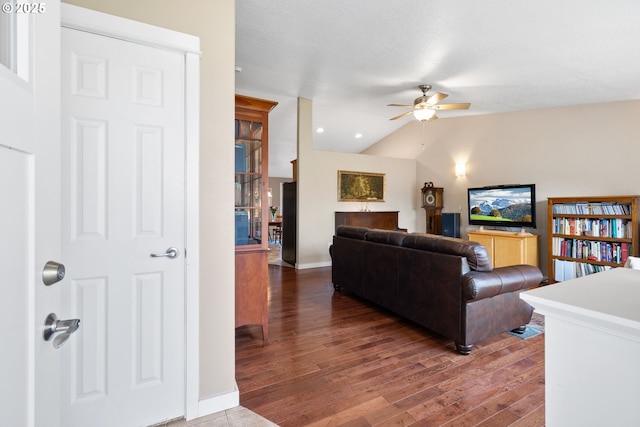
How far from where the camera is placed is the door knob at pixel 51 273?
705mm

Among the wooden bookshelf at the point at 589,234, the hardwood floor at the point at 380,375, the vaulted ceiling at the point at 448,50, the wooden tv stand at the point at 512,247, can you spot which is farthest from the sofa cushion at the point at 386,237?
the wooden bookshelf at the point at 589,234

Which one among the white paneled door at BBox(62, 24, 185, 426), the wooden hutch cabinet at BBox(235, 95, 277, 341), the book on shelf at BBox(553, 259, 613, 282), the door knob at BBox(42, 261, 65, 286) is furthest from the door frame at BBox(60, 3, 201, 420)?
the book on shelf at BBox(553, 259, 613, 282)

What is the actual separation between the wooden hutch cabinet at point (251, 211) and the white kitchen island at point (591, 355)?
6.81ft

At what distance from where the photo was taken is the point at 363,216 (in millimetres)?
6703

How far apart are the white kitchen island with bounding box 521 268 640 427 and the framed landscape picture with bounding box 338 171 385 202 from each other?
18.2 ft

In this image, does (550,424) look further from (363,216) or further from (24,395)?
(363,216)

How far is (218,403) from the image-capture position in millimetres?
1777

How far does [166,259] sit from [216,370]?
0.72m

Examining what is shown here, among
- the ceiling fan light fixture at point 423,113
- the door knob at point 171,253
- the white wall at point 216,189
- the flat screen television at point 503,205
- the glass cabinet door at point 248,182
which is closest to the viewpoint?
the door knob at point 171,253

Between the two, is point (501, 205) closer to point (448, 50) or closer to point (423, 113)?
point (423, 113)

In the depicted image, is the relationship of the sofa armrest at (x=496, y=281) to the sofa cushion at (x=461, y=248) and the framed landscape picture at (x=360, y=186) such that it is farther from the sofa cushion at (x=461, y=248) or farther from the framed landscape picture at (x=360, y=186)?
the framed landscape picture at (x=360, y=186)

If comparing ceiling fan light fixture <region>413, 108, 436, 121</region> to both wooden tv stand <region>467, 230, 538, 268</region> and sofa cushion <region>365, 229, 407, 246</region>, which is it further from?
wooden tv stand <region>467, 230, 538, 268</region>

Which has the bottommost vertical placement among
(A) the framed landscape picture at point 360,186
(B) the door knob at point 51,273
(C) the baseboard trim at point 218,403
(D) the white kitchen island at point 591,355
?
(C) the baseboard trim at point 218,403

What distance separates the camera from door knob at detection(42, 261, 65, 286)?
0.70 m
